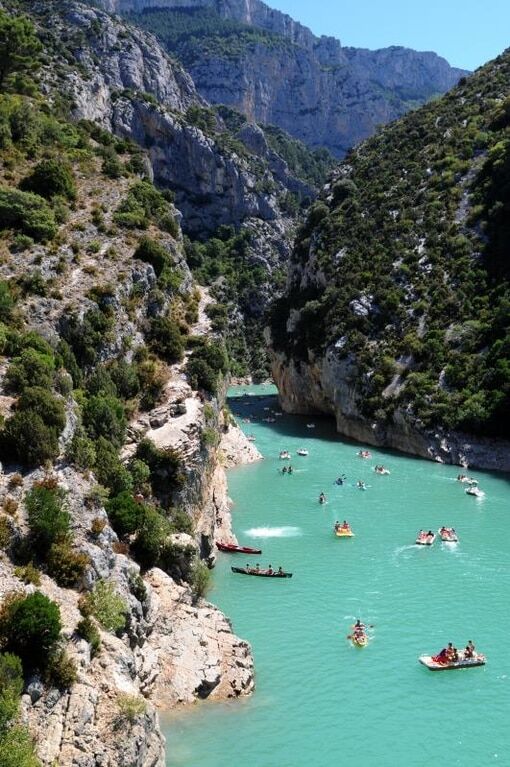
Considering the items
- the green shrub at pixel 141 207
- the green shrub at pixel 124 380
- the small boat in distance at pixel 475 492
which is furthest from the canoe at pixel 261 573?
the green shrub at pixel 141 207

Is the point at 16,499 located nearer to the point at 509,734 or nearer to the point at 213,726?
the point at 213,726

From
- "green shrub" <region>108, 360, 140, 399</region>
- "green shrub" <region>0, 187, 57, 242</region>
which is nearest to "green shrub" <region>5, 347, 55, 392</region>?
"green shrub" <region>108, 360, 140, 399</region>

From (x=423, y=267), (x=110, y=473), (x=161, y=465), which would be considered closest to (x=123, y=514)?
(x=110, y=473)

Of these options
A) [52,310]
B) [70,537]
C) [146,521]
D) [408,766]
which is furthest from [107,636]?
[52,310]

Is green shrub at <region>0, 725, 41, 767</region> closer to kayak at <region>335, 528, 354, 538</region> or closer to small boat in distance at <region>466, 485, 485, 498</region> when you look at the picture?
kayak at <region>335, 528, 354, 538</region>

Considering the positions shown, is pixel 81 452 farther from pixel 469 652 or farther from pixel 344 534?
pixel 344 534

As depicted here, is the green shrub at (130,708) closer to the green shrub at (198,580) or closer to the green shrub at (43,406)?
the green shrub at (198,580)
